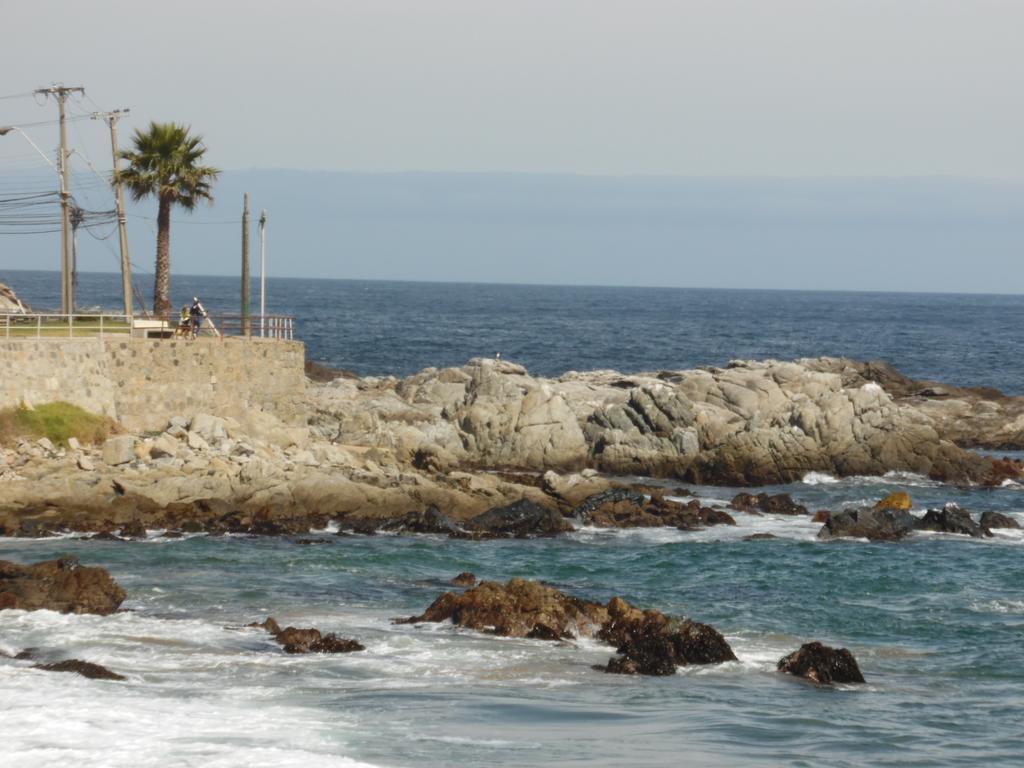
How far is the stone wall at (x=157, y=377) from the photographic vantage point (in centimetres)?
3625

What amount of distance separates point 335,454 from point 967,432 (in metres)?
→ 28.0

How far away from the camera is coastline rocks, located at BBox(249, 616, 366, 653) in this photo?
70.8ft

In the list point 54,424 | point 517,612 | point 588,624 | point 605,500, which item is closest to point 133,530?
point 54,424

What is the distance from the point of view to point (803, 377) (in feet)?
184

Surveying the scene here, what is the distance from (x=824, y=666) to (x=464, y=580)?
328 inches

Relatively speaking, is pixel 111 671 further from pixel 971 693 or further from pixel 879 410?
pixel 879 410

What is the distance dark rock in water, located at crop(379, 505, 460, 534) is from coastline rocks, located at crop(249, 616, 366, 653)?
1102 cm

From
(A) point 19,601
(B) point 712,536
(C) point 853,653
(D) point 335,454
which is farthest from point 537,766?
(D) point 335,454

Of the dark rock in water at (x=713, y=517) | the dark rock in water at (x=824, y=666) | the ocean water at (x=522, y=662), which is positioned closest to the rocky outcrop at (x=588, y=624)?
the ocean water at (x=522, y=662)

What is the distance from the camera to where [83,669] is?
1984 cm

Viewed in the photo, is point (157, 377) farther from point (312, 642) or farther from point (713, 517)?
point (312, 642)

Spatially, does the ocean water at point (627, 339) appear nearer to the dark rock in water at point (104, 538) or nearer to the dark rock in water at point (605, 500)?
the dark rock in water at point (605, 500)

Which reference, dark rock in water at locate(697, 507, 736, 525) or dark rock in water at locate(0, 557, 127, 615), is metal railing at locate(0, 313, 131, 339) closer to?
dark rock in water at locate(0, 557, 127, 615)

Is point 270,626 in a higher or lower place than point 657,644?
lower
